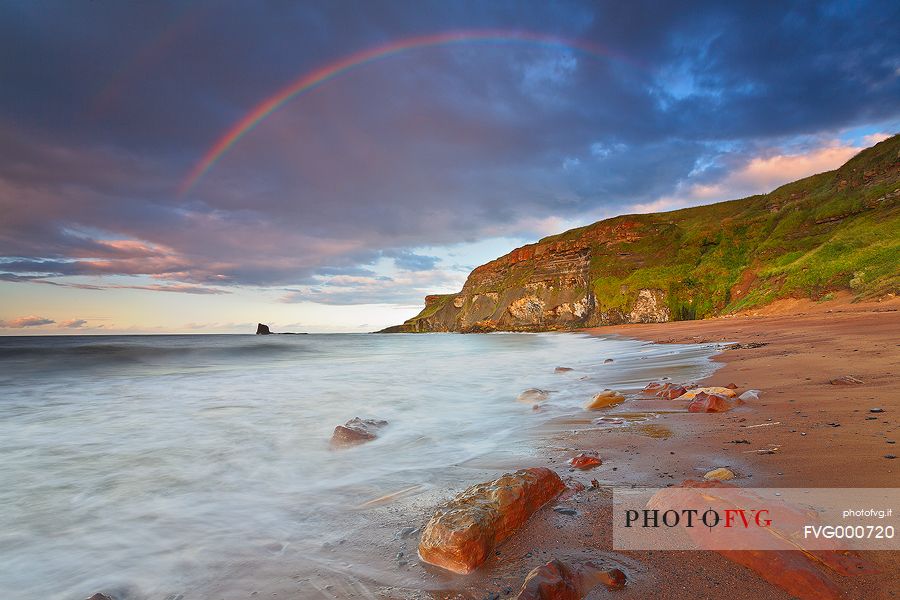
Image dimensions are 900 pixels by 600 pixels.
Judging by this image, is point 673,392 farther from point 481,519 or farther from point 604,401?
point 481,519

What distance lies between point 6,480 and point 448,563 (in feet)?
18.0

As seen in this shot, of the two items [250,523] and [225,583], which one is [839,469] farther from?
[250,523]

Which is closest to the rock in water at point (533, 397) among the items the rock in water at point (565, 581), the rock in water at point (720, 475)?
the rock in water at point (720, 475)

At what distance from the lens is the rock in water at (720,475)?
271 cm

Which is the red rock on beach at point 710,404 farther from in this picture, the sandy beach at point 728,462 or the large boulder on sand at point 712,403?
the sandy beach at point 728,462

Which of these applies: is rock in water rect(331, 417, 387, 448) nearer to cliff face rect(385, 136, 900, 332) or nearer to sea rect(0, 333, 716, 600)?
sea rect(0, 333, 716, 600)

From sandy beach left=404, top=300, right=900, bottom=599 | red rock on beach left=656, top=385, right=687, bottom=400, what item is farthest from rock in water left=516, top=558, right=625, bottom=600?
red rock on beach left=656, top=385, right=687, bottom=400

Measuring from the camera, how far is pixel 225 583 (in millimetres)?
2393

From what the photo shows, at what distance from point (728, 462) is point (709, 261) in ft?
178

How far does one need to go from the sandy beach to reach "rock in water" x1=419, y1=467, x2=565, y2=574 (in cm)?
7

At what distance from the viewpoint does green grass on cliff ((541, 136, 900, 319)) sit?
73.7 feet

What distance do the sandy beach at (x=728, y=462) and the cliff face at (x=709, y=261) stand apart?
17781 millimetres

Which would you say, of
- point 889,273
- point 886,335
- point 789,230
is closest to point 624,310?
point 789,230

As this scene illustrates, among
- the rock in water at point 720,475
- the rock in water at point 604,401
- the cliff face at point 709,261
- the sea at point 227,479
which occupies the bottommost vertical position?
the sea at point 227,479
